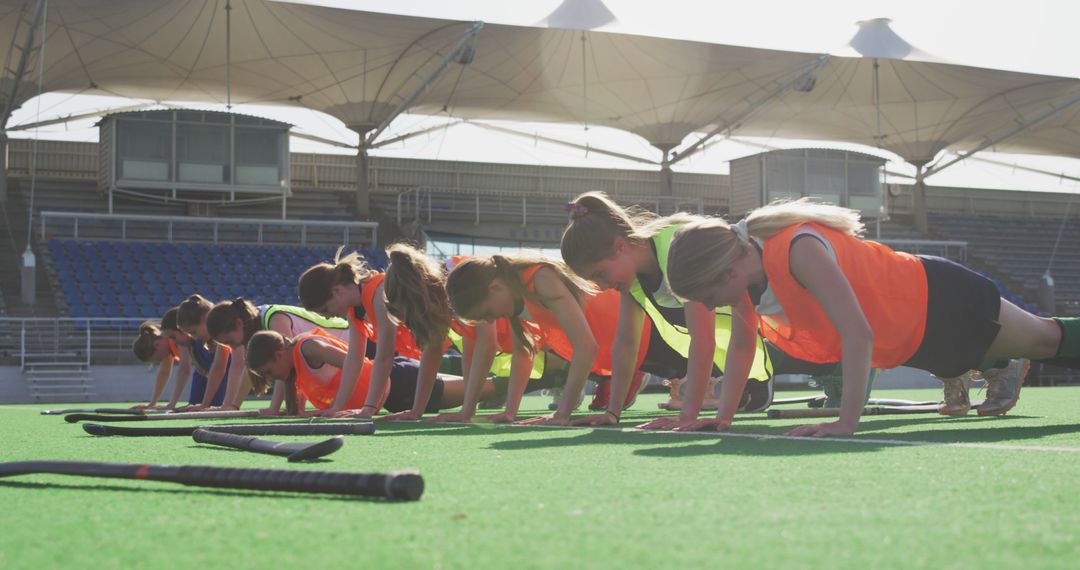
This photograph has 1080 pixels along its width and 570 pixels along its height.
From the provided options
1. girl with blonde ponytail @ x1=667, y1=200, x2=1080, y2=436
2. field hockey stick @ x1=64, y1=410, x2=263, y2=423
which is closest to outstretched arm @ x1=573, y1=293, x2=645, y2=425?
girl with blonde ponytail @ x1=667, y1=200, x2=1080, y2=436

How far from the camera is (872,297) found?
432cm

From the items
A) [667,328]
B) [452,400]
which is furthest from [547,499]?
[452,400]

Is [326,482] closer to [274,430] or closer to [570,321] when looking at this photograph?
[274,430]

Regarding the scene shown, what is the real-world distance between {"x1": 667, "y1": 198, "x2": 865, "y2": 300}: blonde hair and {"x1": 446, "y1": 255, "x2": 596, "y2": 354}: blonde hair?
4.62 ft

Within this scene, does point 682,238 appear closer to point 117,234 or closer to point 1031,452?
point 1031,452

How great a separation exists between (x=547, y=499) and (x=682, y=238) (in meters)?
1.78

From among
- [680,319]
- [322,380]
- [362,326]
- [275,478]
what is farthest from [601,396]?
[275,478]

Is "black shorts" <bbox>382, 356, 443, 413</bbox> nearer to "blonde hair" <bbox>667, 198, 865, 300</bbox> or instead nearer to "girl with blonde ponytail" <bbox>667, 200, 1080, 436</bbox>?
"girl with blonde ponytail" <bbox>667, 200, 1080, 436</bbox>

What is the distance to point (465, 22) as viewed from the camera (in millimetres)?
26641

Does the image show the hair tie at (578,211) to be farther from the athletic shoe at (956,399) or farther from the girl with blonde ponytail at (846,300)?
the athletic shoe at (956,399)

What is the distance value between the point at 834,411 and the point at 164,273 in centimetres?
1859

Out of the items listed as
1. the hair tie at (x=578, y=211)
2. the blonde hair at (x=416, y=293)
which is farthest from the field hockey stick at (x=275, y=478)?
the blonde hair at (x=416, y=293)

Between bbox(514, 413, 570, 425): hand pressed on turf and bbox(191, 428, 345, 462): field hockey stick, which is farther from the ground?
bbox(191, 428, 345, 462): field hockey stick

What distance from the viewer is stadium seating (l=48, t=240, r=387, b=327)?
20.9m
